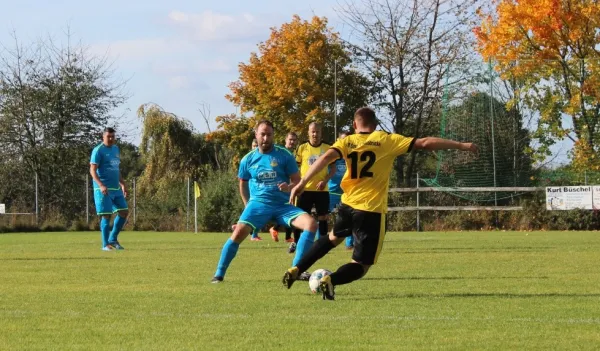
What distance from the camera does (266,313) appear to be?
8031 millimetres

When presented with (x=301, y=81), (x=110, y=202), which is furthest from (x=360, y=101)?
(x=110, y=202)

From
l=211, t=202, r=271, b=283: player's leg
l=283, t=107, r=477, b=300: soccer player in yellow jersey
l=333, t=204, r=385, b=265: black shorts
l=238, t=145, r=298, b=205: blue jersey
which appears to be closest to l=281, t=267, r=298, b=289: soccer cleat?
l=283, t=107, r=477, b=300: soccer player in yellow jersey

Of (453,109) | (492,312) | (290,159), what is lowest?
(492,312)

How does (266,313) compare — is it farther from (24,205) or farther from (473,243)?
(24,205)

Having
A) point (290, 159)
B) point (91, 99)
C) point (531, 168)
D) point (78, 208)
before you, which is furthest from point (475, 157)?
point (290, 159)

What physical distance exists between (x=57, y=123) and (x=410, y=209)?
16647mm

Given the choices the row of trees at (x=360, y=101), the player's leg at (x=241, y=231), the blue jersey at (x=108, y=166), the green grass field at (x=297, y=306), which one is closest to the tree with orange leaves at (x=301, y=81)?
the row of trees at (x=360, y=101)

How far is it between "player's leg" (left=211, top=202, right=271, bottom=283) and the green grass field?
0.26 m

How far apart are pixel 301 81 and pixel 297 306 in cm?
3022

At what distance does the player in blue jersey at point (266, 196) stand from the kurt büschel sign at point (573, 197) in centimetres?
1953

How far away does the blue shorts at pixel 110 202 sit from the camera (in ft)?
60.2

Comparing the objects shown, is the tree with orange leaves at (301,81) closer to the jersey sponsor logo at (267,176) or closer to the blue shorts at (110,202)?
the blue shorts at (110,202)

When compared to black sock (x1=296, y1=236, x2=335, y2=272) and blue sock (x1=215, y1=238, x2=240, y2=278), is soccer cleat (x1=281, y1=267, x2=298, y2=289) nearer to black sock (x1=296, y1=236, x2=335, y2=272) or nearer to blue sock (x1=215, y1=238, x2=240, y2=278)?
black sock (x1=296, y1=236, x2=335, y2=272)

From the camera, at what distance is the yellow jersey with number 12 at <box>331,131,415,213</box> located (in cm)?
887
